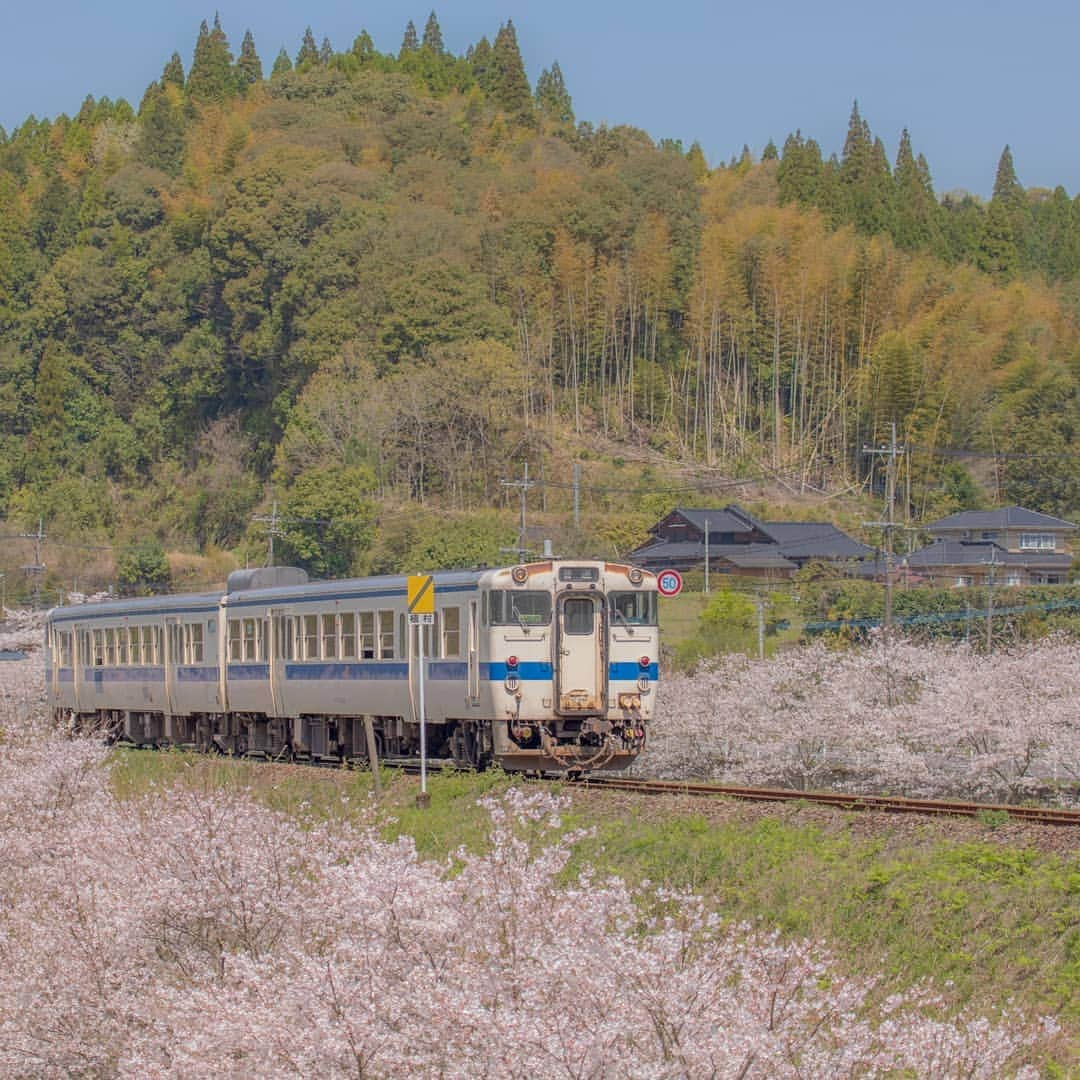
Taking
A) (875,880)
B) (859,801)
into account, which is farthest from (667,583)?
(875,880)

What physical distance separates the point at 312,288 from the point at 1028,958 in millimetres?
60135

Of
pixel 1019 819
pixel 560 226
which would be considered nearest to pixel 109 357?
pixel 560 226

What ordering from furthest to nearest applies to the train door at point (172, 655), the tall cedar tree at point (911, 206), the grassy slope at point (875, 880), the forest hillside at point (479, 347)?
Result: the tall cedar tree at point (911, 206), the forest hillside at point (479, 347), the train door at point (172, 655), the grassy slope at point (875, 880)

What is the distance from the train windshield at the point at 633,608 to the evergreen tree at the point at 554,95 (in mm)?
A: 100394

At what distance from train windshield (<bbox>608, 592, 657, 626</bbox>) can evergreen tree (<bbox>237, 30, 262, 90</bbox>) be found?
342ft

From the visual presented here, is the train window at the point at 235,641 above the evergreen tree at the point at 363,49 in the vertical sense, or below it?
below

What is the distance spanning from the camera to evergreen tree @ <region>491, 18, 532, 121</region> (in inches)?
4262

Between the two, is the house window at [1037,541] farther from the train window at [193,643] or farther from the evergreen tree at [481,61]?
the evergreen tree at [481,61]

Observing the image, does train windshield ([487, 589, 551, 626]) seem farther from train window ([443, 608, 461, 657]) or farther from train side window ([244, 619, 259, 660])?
train side window ([244, 619, 259, 660])

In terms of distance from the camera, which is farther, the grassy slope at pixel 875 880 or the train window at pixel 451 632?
the train window at pixel 451 632

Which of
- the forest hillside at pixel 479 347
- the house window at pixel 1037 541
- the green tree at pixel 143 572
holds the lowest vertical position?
the green tree at pixel 143 572

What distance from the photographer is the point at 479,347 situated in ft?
199

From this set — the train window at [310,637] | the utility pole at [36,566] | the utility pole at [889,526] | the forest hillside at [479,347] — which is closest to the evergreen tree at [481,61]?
the forest hillside at [479,347]

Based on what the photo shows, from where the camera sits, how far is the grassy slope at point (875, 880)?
9562 millimetres
